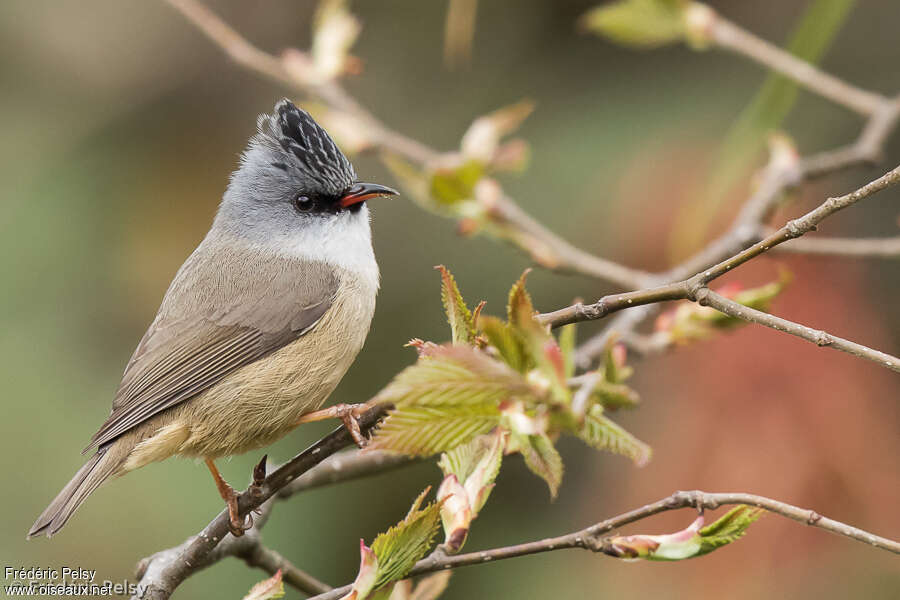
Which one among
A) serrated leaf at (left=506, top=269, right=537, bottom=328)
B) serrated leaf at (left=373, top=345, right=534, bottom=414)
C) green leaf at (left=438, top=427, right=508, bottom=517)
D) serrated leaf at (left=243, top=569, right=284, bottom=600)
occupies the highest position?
serrated leaf at (left=506, top=269, right=537, bottom=328)

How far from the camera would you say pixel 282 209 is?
319 centimetres

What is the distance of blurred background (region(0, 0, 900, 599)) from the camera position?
10.9 feet

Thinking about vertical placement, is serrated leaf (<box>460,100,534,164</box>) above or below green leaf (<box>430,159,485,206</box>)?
above

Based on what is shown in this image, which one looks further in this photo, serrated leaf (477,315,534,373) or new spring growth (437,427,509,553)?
new spring growth (437,427,509,553)

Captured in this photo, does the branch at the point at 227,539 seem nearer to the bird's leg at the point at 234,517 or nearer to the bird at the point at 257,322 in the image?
the bird's leg at the point at 234,517

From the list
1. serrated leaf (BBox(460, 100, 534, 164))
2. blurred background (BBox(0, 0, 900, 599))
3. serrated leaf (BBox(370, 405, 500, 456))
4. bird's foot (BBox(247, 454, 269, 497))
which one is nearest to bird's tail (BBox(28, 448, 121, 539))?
bird's foot (BBox(247, 454, 269, 497))

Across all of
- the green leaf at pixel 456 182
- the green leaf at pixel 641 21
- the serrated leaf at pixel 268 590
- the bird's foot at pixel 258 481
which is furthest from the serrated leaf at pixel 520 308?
the green leaf at pixel 641 21

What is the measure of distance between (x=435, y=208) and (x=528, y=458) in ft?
5.05

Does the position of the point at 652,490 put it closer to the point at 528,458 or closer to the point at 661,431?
the point at 661,431

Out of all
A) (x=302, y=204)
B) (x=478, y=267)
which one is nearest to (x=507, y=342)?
(x=302, y=204)

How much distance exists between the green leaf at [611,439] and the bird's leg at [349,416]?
44cm

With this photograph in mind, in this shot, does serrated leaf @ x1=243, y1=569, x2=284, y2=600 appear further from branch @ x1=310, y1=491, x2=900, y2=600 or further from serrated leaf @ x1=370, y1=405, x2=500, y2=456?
serrated leaf @ x1=370, y1=405, x2=500, y2=456

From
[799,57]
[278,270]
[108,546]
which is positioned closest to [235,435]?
[278,270]

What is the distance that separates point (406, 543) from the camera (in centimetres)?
152
